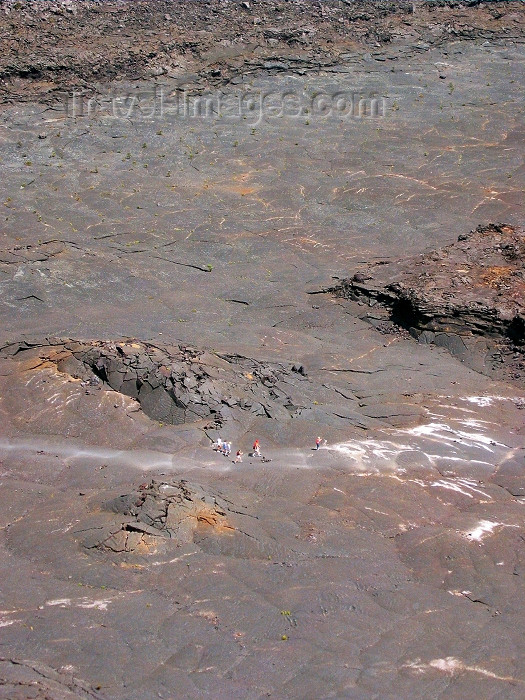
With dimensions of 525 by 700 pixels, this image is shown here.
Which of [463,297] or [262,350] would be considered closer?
[262,350]

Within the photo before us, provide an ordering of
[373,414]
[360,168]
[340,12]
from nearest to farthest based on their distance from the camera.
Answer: [373,414] → [360,168] → [340,12]

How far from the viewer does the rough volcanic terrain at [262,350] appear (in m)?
14.3

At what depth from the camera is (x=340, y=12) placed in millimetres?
46594

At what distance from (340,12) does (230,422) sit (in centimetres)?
3241

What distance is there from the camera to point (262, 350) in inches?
981

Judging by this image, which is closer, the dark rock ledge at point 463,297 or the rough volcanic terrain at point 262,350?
the rough volcanic terrain at point 262,350

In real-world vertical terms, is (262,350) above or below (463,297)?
below

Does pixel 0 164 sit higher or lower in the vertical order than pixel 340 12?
lower

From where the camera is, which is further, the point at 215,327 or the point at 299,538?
the point at 215,327

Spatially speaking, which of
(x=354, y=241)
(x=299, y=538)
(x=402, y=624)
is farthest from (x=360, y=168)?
(x=402, y=624)

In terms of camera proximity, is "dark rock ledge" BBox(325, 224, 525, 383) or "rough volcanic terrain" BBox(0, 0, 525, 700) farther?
"dark rock ledge" BBox(325, 224, 525, 383)

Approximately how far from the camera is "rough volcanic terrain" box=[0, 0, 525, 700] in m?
14.3

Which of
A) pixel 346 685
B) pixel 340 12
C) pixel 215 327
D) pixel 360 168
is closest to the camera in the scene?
pixel 346 685

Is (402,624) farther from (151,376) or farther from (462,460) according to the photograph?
(151,376)
